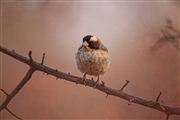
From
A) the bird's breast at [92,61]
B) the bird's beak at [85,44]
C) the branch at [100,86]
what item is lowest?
the branch at [100,86]

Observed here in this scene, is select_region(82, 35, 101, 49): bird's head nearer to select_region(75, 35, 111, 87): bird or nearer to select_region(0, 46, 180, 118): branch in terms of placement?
select_region(75, 35, 111, 87): bird

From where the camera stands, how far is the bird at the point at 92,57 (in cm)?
121

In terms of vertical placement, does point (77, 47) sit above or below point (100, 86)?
above

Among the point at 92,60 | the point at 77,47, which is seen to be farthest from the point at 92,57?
the point at 77,47

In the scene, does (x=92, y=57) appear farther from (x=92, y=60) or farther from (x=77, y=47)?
(x=77, y=47)

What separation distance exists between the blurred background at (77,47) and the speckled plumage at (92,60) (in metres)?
0.05

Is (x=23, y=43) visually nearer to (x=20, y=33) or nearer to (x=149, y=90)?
(x=20, y=33)

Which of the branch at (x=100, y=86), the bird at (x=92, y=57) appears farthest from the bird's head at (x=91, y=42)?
the branch at (x=100, y=86)

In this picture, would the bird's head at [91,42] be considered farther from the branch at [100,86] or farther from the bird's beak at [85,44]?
the branch at [100,86]

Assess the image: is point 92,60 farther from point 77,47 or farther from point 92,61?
point 77,47

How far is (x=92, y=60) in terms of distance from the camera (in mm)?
1210

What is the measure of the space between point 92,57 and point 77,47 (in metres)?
0.11

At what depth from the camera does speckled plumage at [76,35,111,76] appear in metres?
1.21

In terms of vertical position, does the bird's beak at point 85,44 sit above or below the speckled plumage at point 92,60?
above
